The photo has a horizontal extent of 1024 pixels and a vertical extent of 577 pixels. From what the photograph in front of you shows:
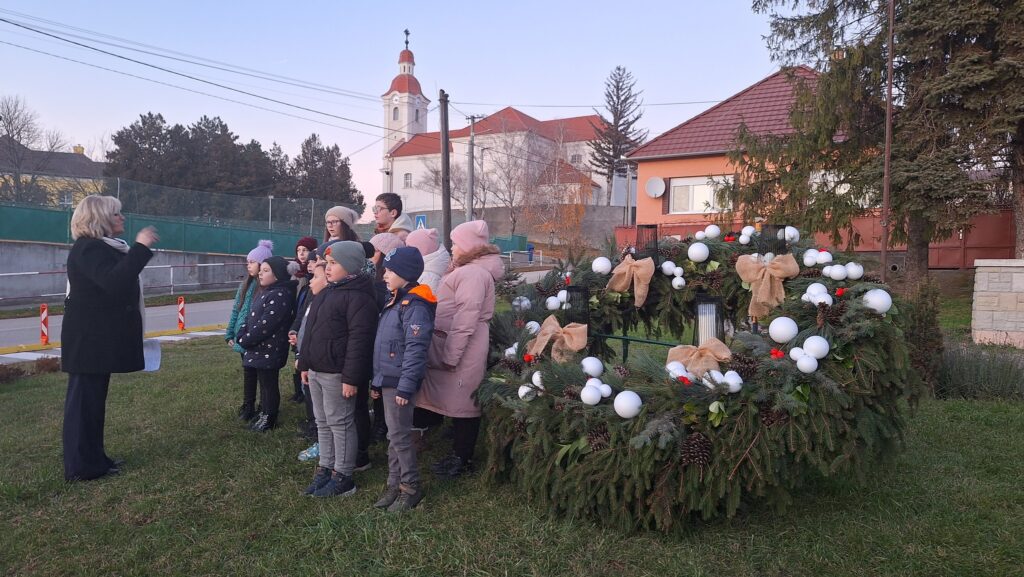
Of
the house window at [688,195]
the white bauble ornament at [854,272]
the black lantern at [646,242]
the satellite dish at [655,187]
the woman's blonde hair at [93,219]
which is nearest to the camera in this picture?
the white bauble ornament at [854,272]

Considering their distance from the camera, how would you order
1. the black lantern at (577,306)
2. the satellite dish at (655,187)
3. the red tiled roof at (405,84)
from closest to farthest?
the black lantern at (577,306), the satellite dish at (655,187), the red tiled roof at (405,84)

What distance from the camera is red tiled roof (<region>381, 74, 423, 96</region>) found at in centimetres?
6969

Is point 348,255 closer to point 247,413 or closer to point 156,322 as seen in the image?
point 247,413

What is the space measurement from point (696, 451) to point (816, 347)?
84 centimetres

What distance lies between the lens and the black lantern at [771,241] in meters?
5.02

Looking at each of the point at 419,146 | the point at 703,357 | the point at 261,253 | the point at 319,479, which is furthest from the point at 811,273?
the point at 419,146

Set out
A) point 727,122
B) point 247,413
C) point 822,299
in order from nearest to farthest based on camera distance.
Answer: point 822,299 < point 247,413 < point 727,122

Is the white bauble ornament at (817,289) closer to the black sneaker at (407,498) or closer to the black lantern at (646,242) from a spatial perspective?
the black lantern at (646,242)

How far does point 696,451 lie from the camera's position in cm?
335

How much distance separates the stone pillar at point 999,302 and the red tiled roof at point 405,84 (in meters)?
64.6

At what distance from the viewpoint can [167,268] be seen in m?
24.2

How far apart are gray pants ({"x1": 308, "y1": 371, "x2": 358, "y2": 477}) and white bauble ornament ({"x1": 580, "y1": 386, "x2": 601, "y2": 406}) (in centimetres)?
158

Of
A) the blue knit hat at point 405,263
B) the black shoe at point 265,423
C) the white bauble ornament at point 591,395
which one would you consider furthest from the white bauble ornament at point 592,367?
the black shoe at point 265,423

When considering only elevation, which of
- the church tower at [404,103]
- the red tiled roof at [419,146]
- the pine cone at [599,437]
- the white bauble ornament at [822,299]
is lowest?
the pine cone at [599,437]
